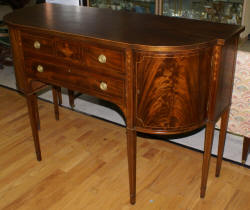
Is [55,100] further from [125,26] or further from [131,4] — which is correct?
[131,4]

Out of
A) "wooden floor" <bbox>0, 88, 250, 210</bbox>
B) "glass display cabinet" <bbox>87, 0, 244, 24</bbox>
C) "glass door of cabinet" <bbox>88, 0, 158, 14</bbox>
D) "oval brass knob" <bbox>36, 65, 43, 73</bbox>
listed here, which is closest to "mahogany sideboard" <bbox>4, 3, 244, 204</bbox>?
"oval brass knob" <bbox>36, 65, 43, 73</bbox>

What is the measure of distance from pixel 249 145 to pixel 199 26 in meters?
0.97

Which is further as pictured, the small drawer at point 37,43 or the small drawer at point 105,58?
the small drawer at point 37,43

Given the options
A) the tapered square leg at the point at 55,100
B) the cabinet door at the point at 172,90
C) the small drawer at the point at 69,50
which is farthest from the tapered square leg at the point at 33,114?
the cabinet door at the point at 172,90

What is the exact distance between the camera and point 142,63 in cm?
162

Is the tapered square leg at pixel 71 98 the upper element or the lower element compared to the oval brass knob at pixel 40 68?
lower

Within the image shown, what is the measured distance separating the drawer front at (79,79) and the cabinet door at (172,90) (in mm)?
140

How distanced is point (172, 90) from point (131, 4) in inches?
129

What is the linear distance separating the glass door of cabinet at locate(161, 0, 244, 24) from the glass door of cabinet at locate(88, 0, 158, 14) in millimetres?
225

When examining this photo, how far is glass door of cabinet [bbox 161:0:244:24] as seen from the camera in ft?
13.3

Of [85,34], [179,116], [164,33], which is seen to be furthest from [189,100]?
[85,34]

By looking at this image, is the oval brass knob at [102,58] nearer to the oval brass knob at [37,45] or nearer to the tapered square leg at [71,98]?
the oval brass knob at [37,45]

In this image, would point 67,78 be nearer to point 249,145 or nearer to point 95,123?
point 95,123

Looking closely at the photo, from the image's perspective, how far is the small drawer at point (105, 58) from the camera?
1682mm
